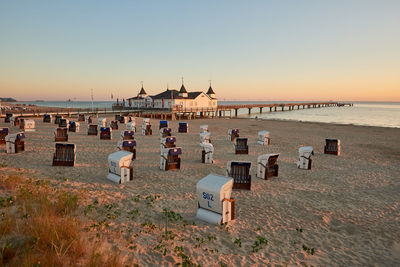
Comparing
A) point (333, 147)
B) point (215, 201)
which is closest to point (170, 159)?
point (215, 201)

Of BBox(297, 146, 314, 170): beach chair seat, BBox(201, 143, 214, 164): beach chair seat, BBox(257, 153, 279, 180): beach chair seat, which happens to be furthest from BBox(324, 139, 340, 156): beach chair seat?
BBox(201, 143, 214, 164): beach chair seat

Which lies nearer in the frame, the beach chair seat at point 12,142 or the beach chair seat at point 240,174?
the beach chair seat at point 240,174

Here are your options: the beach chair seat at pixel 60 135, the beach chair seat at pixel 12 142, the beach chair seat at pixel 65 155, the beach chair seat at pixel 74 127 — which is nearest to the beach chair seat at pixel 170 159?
A: the beach chair seat at pixel 65 155

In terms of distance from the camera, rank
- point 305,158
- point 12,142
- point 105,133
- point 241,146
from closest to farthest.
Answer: point 305,158, point 12,142, point 241,146, point 105,133

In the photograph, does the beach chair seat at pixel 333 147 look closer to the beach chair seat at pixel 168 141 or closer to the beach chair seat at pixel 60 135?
the beach chair seat at pixel 168 141

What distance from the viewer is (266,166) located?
9.30 metres

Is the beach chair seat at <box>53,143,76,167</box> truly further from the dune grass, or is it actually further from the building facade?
the building facade

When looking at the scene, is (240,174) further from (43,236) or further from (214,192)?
(43,236)

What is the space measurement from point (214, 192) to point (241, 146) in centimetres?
862

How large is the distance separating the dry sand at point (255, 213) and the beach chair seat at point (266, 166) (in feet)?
1.08

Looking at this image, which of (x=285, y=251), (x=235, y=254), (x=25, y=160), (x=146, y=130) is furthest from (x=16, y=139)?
(x=285, y=251)

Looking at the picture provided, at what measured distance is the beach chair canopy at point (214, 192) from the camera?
220 inches

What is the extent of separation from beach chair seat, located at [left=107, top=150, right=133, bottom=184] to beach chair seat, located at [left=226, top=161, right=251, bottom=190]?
371 cm

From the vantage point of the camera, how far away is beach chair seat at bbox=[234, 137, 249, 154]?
13.9 metres
